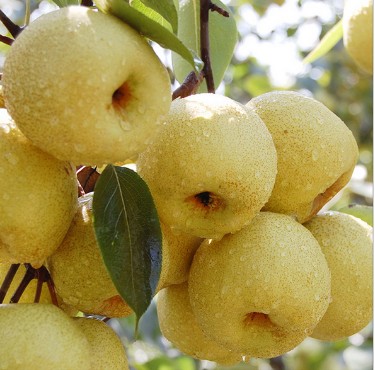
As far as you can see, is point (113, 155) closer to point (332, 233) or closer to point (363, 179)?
point (332, 233)

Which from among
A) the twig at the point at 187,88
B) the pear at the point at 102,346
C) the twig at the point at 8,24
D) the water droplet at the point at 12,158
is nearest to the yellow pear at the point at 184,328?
the pear at the point at 102,346

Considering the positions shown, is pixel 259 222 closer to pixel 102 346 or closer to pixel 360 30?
pixel 102 346

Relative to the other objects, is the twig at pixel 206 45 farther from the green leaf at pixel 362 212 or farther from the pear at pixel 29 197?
the green leaf at pixel 362 212

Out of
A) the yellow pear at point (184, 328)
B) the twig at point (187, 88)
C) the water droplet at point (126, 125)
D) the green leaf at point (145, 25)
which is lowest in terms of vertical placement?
the yellow pear at point (184, 328)

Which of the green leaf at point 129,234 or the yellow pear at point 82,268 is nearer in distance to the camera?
the green leaf at point 129,234

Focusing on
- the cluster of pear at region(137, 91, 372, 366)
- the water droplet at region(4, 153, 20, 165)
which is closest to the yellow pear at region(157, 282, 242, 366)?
the cluster of pear at region(137, 91, 372, 366)

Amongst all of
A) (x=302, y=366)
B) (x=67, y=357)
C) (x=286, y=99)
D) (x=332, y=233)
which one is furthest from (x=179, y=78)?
(x=302, y=366)
